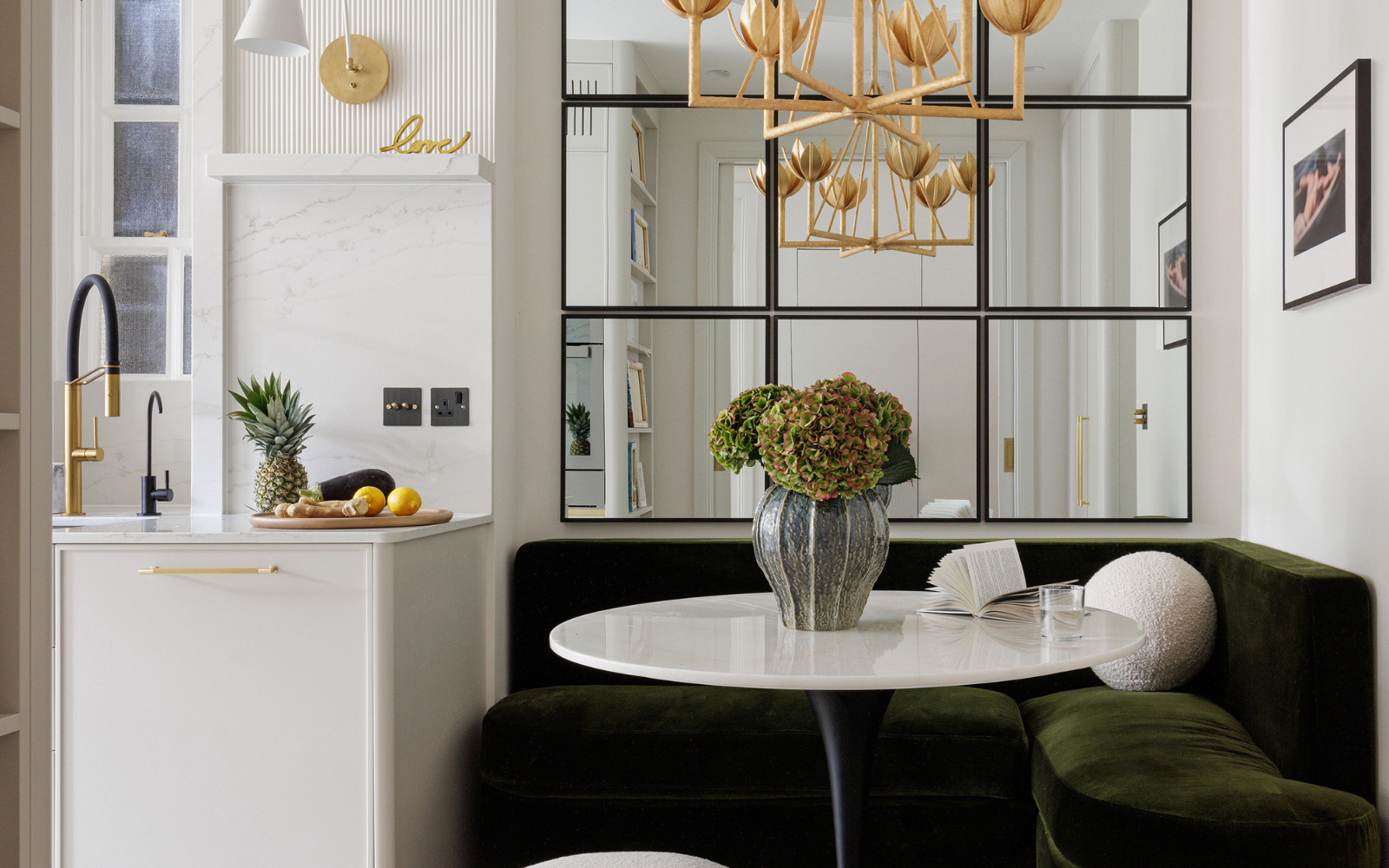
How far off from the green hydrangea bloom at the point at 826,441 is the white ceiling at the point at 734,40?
1.67 metres

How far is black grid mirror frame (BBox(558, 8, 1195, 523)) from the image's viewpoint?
2814mm

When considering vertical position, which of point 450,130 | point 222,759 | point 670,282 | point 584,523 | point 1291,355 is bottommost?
point 222,759

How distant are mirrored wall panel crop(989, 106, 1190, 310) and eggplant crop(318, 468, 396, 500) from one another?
176 centimetres

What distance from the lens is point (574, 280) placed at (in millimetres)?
2852

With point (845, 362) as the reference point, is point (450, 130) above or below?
above

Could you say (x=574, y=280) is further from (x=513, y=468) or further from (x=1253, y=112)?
(x=1253, y=112)

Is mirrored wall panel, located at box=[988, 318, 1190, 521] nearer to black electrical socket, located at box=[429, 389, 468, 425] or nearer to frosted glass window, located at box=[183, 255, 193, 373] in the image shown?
black electrical socket, located at box=[429, 389, 468, 425]

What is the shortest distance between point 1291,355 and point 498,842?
2247 millimetres

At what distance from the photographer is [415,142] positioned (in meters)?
2.57

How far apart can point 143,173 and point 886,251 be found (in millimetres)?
2392

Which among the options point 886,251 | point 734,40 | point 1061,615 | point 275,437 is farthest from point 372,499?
point 734,40

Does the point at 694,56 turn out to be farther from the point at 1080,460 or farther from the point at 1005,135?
the point at 1080,460

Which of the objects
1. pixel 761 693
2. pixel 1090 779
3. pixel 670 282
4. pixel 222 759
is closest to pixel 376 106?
pixel 670 282

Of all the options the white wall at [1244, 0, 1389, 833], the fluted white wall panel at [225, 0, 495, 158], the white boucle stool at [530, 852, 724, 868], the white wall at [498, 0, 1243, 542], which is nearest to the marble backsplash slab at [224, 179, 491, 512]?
the fluted white wall panel at [225, 0, 495, 158]
